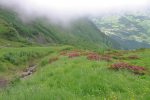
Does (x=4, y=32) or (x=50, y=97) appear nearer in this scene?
(x=50, y=97)

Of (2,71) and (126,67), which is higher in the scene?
(126,67)

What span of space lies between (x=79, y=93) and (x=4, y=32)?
597 feet

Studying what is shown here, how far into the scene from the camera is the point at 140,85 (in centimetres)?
2114

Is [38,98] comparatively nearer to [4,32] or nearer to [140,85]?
[140,85]

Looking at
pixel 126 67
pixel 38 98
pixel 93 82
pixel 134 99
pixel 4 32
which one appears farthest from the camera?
pixel 4 32

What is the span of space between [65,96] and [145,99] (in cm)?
404

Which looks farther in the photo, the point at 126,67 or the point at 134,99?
the point at 126,67

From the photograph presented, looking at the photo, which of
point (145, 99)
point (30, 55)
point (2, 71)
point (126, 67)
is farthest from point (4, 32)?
point (145, 99)

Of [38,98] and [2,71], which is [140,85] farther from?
[2,71]

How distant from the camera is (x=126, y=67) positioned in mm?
29234

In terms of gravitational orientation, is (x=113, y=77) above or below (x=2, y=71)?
above

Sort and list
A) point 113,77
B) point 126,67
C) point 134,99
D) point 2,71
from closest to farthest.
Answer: point 134,99
point 113,77
point 126,67
point 2,71

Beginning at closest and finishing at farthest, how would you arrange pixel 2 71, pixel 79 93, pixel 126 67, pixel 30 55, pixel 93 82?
pixel 79 93, pixel 93 82, pixel 126 67, pixel 2 71, pixel 30 55

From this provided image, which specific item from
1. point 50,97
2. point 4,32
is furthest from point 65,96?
point 4,32
